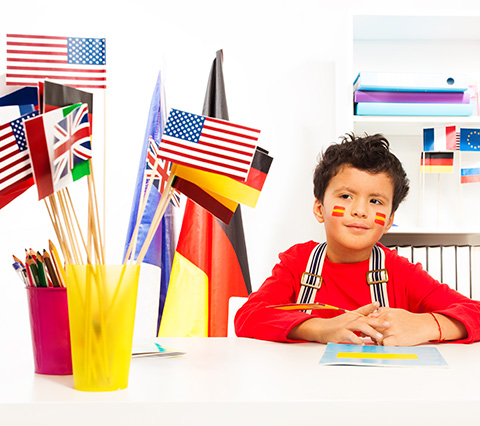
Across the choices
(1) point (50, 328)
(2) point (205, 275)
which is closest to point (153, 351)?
(1) point (50, 328)

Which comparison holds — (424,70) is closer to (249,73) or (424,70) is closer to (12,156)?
(249,73)

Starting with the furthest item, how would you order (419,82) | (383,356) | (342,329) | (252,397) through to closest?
(419,82)
(342,329)
(383,356)
(252,397)

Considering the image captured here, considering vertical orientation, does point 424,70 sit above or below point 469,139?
above

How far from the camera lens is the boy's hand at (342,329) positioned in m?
1.08

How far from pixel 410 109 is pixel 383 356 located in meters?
1.58

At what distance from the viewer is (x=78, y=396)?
67 cm

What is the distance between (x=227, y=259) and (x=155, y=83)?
93 cm

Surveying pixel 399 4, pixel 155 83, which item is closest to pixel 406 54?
pixel 399 4

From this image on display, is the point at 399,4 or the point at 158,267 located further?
the point at 399,4

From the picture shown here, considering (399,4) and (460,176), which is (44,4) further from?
(460,176)

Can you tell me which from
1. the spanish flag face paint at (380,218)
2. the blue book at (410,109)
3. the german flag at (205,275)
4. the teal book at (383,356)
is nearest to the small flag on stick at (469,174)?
the blue book at (410,109)

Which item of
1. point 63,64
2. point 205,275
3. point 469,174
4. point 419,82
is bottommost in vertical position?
point 205,275

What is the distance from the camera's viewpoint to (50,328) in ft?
2.65

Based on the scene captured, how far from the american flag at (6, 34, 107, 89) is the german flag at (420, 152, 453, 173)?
76.3 inches
